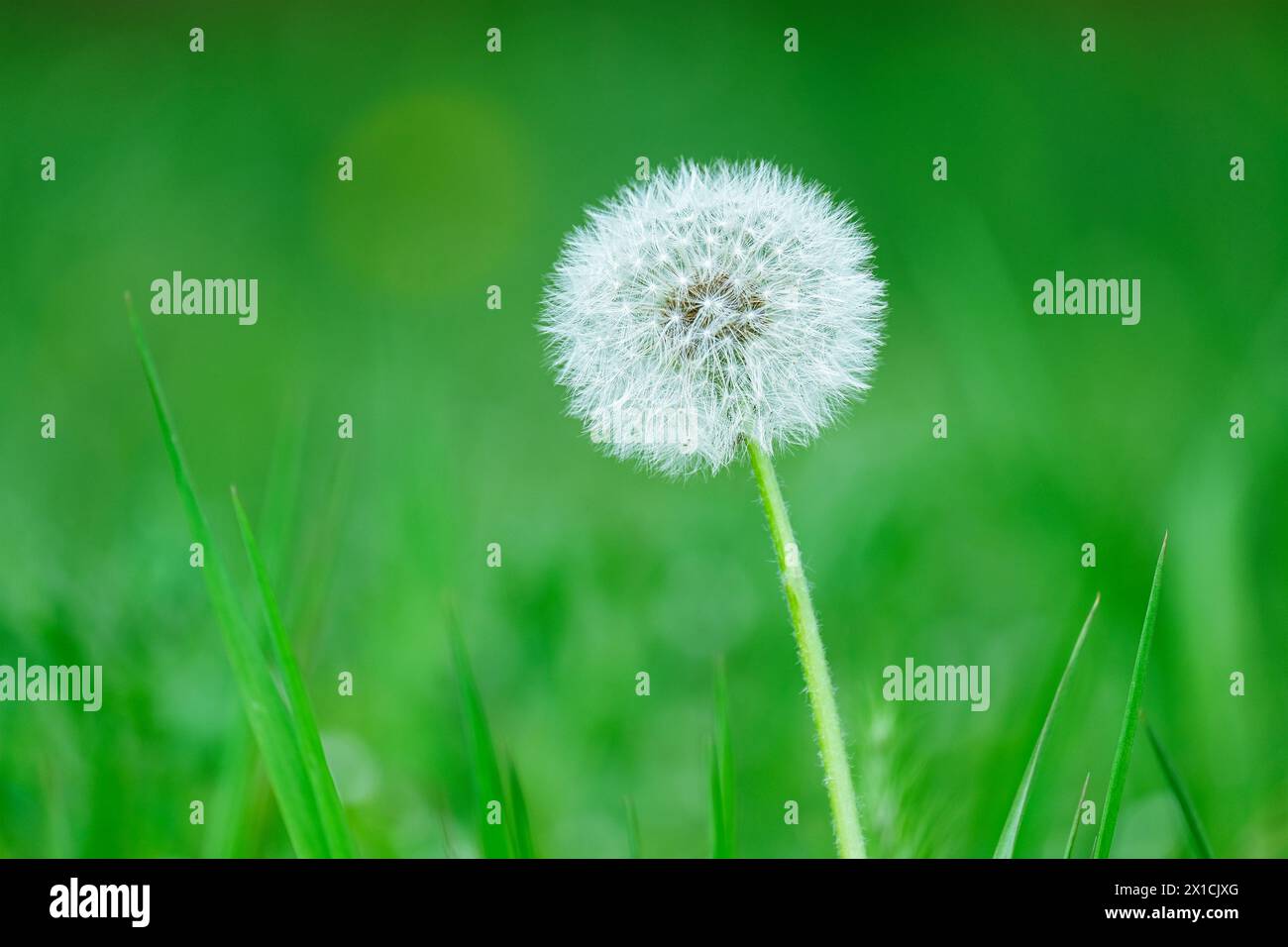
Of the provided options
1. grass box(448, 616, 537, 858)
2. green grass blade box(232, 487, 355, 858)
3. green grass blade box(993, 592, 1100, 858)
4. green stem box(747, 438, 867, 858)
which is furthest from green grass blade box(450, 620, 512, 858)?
green grass blade box(993, 592, 1100, 858)

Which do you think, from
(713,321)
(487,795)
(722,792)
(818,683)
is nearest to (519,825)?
(487,795)

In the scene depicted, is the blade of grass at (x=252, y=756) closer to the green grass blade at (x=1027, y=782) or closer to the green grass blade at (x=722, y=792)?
the green grass blade at (x=722, y=792)

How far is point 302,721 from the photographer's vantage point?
41.1 inches

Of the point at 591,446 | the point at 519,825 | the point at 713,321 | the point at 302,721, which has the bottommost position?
the point at 519,825

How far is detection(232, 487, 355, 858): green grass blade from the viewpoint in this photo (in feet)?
3.36

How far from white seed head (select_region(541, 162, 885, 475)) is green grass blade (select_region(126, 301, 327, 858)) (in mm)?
502

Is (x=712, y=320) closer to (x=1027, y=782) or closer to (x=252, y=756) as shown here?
(x=1027, y=782)

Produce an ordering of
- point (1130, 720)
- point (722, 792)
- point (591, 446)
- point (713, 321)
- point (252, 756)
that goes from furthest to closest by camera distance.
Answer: point (591, 446) → point (252, 756) → point (713, 321) → point (722, 792) → point (1130, 720)

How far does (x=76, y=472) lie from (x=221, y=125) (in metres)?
1.19

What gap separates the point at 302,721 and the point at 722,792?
422mm

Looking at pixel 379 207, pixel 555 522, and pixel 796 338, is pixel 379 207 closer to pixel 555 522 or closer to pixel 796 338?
pixel 555 522

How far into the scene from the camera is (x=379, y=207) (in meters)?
3.54

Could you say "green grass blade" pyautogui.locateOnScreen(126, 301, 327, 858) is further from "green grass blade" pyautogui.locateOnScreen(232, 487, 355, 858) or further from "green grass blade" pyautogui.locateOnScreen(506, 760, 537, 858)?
"green grass blade" pyautogui.locateOnScreen(506, 760, 537, 858)

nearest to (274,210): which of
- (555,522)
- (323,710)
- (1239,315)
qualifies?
(555,522)
